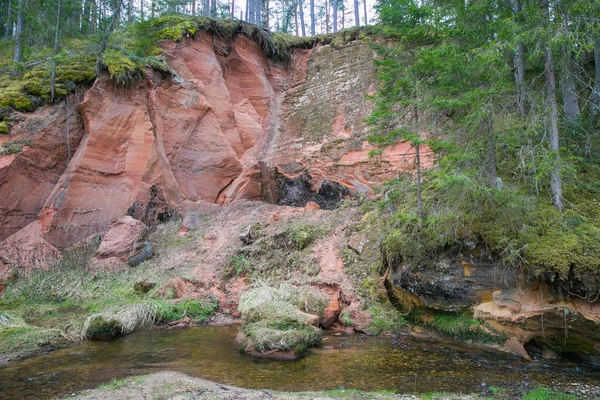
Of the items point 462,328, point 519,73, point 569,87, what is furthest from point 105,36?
point 462,328

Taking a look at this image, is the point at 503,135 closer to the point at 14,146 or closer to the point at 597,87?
the point at 597,87

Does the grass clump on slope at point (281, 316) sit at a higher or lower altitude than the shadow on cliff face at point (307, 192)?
lower

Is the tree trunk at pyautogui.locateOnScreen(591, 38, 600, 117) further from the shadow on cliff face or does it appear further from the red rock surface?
the red rock surface

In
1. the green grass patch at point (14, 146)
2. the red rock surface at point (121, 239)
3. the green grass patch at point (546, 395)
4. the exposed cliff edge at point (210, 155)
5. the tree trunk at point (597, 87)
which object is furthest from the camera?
the green grass patch at point (14, 146)

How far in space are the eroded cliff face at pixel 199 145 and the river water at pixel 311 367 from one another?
7.24 m

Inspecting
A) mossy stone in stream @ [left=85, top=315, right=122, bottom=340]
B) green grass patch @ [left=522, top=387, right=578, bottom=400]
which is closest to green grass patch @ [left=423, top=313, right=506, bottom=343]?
green grass patch @ [left=522, top=387, right=578, bottom=400]

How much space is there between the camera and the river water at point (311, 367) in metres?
6.21

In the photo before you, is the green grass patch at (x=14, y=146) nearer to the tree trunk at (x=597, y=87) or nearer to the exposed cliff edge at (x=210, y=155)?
the exposed cliff edge at (x=210, y=155)

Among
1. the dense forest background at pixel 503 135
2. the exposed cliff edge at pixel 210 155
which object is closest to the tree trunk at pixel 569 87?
the dense forest background at pixel 503 135

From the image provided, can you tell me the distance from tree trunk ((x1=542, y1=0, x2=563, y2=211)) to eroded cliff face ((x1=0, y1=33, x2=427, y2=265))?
4.97m

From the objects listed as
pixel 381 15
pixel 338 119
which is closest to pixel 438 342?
pixel 381 15

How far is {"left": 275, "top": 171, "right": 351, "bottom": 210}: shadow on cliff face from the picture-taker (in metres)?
16.8

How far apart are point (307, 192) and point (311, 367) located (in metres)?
11.3

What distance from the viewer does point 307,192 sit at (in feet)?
58.9
